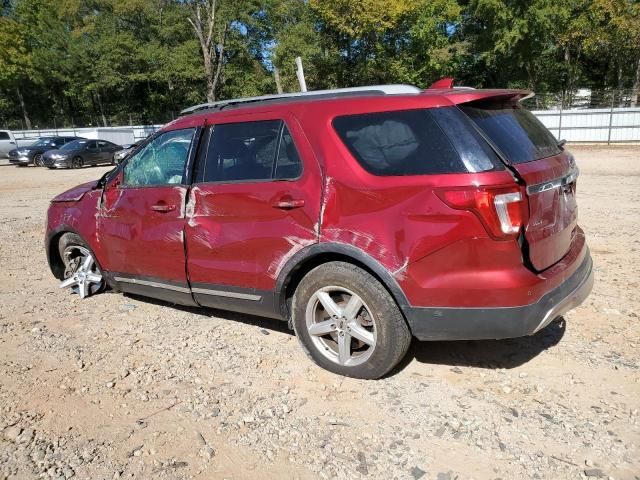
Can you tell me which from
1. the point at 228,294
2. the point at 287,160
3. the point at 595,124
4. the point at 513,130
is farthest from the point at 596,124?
the point at 228,294

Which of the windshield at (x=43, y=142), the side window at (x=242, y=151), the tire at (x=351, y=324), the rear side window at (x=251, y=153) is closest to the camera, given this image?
the tire at (x=351, y=324)

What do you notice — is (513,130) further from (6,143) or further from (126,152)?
(6,143)

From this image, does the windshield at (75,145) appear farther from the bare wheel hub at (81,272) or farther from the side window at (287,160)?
the side window at (287,160)

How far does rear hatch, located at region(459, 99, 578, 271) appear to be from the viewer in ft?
9.93

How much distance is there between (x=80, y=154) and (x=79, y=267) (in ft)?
65.3

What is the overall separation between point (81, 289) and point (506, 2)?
3766 centimetres

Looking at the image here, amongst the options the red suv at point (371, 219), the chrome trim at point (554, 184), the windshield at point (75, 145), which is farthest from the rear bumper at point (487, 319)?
the windshield at point (75, 145)

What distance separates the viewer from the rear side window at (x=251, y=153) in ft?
11.8

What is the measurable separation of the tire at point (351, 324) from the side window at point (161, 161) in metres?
1.50

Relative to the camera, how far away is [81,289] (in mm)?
5367

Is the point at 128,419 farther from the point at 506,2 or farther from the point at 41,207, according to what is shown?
the point at 506,2

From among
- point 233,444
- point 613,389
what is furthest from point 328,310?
point 613,389

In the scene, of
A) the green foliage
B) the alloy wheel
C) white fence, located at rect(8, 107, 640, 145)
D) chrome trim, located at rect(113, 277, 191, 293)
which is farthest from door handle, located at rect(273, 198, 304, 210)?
the green foliage

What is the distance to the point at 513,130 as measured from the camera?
3.27 metres
